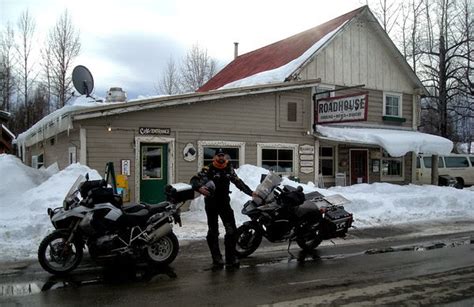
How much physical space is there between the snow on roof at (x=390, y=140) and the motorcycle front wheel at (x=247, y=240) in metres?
9.63

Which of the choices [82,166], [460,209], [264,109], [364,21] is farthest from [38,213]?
[364,21]

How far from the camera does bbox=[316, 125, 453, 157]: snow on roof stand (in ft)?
57.3

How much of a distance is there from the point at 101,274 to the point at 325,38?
14.5m

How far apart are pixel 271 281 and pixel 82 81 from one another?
12.8 metres

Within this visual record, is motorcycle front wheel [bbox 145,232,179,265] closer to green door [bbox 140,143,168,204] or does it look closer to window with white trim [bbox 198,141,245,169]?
green door [bbox 140,143,168,204]

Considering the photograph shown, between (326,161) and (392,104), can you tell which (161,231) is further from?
(392,104)

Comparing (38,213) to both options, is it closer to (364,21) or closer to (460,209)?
(460,209)

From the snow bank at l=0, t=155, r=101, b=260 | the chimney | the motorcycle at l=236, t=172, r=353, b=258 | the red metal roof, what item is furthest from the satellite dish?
the chimney

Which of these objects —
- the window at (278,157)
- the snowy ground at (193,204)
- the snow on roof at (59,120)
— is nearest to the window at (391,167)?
the snowy ground at (193,204)

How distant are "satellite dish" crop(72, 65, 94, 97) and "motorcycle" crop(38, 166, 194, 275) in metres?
10.1

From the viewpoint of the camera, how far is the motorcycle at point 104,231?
7.23 metres

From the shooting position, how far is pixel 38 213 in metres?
10.2

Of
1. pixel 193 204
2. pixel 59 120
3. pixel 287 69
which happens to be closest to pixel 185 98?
pixel 193 204

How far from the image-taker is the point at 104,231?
739cm
